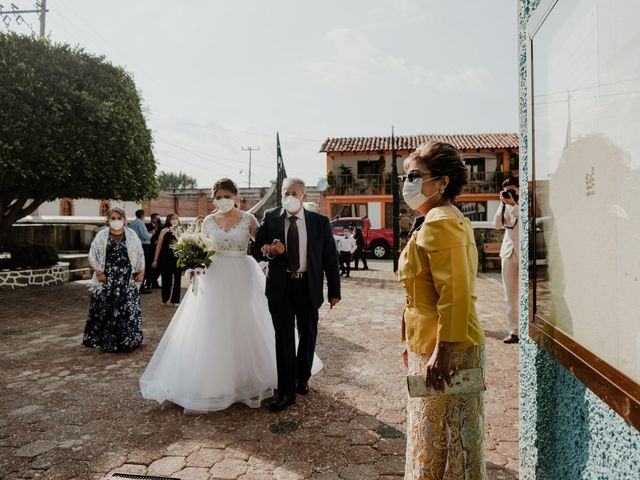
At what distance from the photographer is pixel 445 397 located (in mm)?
2135

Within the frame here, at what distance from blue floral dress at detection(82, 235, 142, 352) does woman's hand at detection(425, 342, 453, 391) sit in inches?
202

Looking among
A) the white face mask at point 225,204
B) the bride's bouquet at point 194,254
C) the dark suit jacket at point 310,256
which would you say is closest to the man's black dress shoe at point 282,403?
the dark suit jacket at point 310,256

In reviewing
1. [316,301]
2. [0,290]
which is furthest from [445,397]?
[0,290]

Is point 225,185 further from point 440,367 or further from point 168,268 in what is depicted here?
point 168,268

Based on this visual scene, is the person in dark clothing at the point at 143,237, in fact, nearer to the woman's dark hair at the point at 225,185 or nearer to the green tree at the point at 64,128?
the green tree at the point at 64,128

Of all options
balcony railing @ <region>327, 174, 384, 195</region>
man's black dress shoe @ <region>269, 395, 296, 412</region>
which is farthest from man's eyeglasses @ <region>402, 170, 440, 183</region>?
balcony railing @ <region>327, 174, 384, 195</region>

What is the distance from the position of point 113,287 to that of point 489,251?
12.1 meters

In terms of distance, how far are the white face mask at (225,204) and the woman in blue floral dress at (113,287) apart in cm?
245

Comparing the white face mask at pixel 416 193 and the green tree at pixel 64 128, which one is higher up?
the green tree at pixel 64 128

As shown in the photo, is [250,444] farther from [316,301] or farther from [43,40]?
[43,40]

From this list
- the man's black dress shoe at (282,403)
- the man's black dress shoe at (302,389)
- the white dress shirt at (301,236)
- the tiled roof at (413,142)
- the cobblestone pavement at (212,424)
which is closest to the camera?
the cobblestone pavement at (212,424)

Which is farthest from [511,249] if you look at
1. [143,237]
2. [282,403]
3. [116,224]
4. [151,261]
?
[151,261]

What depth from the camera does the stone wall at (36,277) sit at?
11.8m

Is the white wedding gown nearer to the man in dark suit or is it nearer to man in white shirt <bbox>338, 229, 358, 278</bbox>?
the man in dark suit
